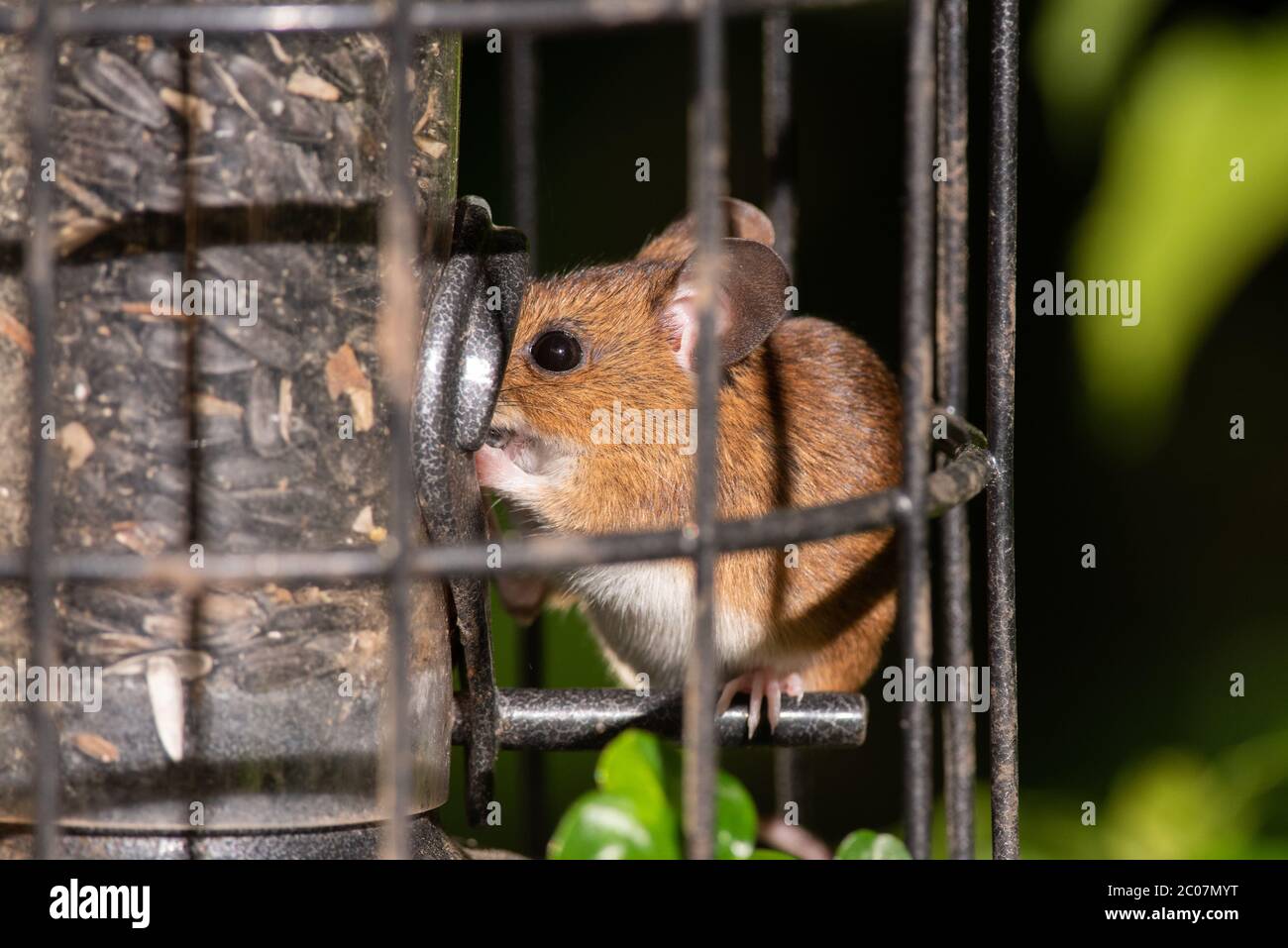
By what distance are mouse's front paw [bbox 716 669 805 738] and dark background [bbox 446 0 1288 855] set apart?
597 mm

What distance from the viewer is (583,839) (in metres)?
1.47

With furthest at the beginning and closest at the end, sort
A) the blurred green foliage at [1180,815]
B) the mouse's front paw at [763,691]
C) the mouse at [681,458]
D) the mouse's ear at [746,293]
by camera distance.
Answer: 1. the mouse at [681,458]
2. the blurred green foliage at [1180,815]
3. the mouse's ear at [746,293]
4. the mouse's front paw at [763,691]

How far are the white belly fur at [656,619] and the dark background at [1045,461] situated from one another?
0.49 m

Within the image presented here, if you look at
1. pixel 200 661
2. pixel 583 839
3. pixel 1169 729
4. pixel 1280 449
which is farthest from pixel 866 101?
pixel 583 839

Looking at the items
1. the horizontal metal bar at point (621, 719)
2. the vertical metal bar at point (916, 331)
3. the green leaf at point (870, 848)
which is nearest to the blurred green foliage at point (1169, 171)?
the horizontal metal bar at point (621, 719)

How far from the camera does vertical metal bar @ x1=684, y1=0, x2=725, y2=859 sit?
143 cm

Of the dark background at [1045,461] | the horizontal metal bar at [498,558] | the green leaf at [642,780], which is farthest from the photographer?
the dark background at [1045,461]

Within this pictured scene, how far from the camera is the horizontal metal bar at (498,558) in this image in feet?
4.67

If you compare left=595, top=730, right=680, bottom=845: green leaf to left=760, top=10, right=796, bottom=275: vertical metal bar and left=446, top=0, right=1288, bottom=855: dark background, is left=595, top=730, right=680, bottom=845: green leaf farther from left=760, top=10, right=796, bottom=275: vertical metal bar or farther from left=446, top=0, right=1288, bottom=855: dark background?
left=760, top=10, right=796, bottom=275: vertical metal bar
